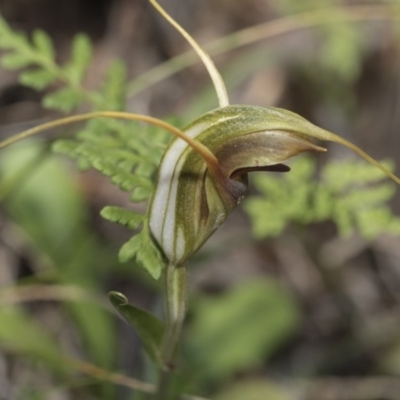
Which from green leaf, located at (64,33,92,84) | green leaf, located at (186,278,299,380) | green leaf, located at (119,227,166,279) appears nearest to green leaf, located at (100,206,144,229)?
green leaf, located at (119,227,166,279)

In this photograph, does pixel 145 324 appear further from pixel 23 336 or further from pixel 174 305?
pixel 23 336

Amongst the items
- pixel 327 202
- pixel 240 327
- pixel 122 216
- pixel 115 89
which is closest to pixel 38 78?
pixel 115 89

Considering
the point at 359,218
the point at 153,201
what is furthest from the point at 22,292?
the point at 153,201

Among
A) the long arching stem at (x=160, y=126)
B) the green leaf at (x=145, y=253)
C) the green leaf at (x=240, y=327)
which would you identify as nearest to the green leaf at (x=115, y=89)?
the green leaf at (x=145, y=253)

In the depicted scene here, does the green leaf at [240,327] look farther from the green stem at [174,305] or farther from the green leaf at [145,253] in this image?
the green leaf at [145,253]

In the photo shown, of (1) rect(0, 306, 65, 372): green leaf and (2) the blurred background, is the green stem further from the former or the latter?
(1) rect(0, 306, 65, 372): green leaf
